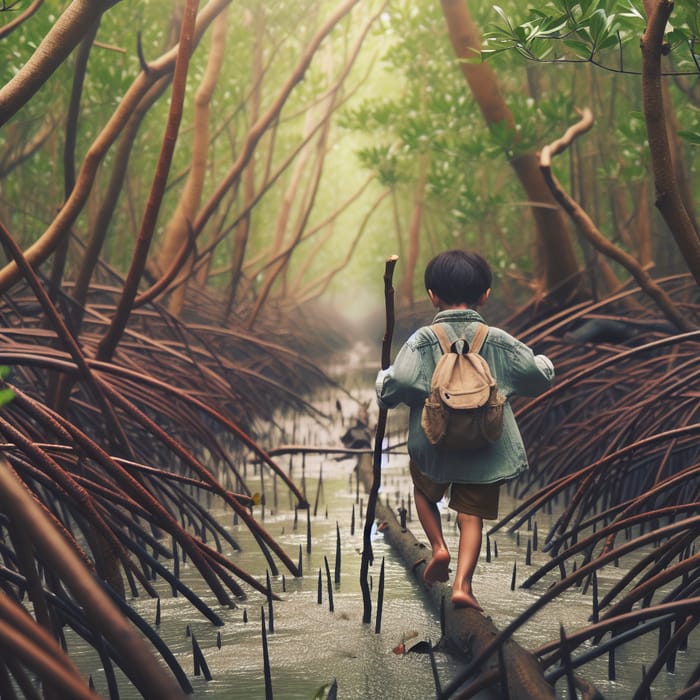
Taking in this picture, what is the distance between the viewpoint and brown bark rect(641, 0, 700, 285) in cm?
209

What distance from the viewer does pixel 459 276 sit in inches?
95.3

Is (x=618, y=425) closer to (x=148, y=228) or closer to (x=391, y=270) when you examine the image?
(x=148, y=228)

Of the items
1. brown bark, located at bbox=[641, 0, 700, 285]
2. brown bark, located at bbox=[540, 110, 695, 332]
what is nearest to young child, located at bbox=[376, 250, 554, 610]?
brown bark, located at bbox=[641, 0, 700, 285]

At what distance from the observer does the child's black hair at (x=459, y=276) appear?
2.42 m

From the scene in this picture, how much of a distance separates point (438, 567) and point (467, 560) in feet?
0.39

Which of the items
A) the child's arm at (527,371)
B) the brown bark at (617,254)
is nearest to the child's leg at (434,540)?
the child's arm at (527,371)

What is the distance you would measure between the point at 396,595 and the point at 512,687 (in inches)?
35.2

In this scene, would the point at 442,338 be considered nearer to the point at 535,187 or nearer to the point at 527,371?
the point at 527,371

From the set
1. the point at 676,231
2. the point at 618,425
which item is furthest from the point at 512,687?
the point at 618,425

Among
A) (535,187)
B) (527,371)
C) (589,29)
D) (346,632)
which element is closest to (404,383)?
(527,371)

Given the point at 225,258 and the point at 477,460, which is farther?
the point at 225,258

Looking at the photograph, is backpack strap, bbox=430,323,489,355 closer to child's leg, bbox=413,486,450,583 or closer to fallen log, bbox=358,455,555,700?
child's leg, bbox=413,486,450,583

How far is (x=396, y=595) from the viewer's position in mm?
2535

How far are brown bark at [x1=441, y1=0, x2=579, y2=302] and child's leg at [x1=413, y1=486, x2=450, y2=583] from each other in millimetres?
3255
